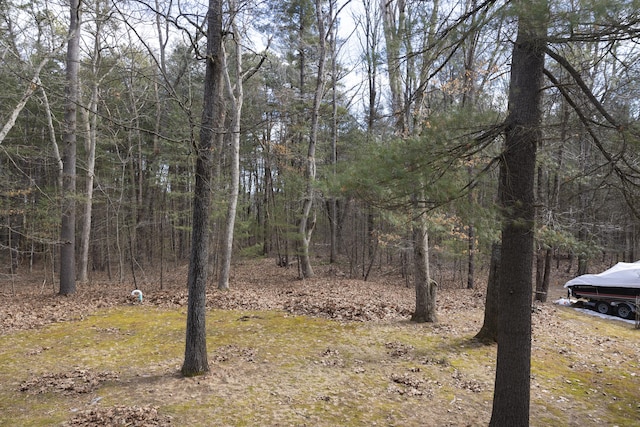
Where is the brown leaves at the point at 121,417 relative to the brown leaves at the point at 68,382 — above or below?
above

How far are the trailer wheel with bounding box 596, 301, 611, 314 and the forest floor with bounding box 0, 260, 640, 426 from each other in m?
2.18

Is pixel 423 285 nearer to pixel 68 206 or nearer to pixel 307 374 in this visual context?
pixel 307 374

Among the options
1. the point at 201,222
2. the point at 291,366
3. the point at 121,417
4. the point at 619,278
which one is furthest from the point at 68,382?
the point at 619,278

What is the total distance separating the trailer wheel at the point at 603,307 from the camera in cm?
1134

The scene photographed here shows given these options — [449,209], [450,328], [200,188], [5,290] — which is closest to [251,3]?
[200,188]

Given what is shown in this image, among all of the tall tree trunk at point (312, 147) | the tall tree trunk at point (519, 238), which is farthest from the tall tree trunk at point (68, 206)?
the tall tree trunk at point (519, 238)

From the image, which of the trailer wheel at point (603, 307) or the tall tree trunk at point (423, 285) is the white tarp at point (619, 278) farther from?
the tall tree trunk at point (423, 285)

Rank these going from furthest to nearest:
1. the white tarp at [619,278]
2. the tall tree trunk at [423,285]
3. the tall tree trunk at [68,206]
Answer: the white tarp at [619,278] < the tall tree trunk at [68,206] < the tall tree trunk at [423,285]

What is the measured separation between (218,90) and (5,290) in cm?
1170

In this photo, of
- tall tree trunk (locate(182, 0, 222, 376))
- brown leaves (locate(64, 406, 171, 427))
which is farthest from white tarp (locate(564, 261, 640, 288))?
brown leaves (locate(64, 406, 171, 427))

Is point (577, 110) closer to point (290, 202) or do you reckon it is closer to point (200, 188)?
point (200, 188)

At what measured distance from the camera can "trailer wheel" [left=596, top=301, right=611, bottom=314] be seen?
1134cm

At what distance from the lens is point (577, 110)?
3340mm

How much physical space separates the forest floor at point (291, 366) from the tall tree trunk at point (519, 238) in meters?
0.85
